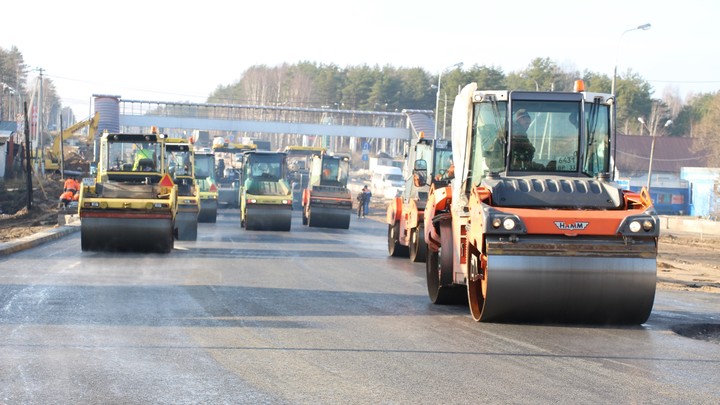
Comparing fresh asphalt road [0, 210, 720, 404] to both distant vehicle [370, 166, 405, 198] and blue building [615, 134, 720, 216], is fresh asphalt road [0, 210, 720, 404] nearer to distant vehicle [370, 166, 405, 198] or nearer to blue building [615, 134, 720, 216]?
blue building [615, 134, 720, 216]

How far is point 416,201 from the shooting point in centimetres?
1992

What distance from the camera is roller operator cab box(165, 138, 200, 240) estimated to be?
2509cm

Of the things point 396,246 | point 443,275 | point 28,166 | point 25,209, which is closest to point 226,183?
point 25,209

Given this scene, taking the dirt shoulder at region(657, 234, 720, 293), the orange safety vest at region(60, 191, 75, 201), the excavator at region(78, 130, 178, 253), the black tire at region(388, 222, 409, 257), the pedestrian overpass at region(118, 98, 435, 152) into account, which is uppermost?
the pedestrian overpass at region(118, 98, 435, 152)

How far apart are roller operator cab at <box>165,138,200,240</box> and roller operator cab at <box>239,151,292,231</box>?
11.0ft

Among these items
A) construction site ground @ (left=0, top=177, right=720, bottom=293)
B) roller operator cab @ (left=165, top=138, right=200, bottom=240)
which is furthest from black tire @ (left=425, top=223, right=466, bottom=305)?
roller operator cab @ (left=165, top=138, right=200, bottom=240)

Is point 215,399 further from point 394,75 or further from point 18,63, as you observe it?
point 18,63

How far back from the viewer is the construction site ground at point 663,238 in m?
20.5

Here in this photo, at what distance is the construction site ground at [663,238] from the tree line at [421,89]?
23.7 metres

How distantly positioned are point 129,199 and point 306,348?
38.6ft

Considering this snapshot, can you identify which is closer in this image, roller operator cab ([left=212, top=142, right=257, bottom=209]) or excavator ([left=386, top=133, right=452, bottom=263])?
excavator ([left=386, top=133, right=452, bottom=263])

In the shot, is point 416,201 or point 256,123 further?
point 256,123

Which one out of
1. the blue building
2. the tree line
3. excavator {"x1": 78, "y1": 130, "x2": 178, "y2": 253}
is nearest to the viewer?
excavator {"x1": 78, "y1": 130, "x2": 178, "y2": 253}

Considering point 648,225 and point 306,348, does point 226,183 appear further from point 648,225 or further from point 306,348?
point 306,348
